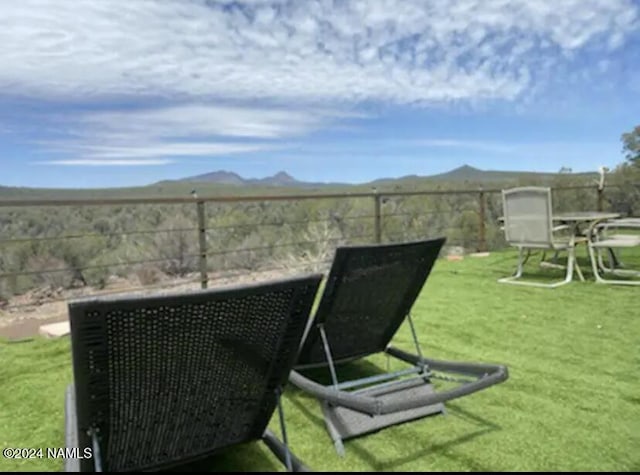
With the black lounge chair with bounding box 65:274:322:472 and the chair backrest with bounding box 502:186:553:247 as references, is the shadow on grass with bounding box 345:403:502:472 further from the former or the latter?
the chair backrest with bounding box 502:186:553:247

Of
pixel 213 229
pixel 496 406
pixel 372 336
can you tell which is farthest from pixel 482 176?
pixel 496 406

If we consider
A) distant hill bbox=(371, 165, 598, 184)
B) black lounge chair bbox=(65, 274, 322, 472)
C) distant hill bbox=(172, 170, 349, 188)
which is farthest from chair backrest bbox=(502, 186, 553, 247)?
distant hill bbox=(172, 170, 349, 188)

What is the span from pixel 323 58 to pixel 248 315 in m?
8.58

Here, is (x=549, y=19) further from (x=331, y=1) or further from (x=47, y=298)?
(x=47, y=298)

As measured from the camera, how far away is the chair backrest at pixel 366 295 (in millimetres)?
2277

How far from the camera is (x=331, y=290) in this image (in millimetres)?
2305

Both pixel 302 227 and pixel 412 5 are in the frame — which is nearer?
pixel 412 5

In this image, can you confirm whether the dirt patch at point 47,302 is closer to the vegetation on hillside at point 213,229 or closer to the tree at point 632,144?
the vegetation on hillside at point 213,229

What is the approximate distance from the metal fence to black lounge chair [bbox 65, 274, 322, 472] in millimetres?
2859

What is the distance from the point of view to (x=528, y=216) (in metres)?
5.18

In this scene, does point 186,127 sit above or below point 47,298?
above

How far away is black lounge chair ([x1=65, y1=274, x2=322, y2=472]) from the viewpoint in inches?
52.6

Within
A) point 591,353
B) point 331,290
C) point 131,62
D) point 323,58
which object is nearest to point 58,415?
point 331,290

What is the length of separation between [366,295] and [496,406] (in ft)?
2.54
